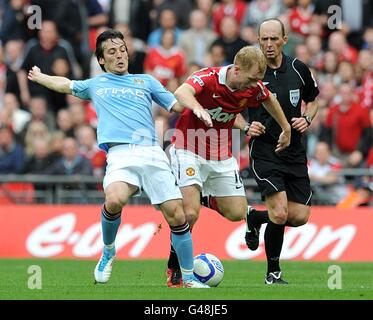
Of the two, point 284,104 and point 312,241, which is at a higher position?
point 312,241

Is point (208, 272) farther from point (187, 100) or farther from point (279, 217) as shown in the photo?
Answer: point (187, 100)

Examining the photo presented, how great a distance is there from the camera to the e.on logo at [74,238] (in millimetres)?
18531

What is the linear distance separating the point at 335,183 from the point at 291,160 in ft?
20.1

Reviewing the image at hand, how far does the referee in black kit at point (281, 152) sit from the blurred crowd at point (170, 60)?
5.82m

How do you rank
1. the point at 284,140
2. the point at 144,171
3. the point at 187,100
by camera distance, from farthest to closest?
1. the point at 284,140
2. the point at 144,171
3. the point at 187,100

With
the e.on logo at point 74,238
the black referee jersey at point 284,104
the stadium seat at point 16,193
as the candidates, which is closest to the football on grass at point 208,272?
the black referee jersey at point 284,104

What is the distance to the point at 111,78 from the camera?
12164 mm

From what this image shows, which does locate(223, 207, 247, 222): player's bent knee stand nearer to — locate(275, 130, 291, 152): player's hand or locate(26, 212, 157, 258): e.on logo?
locate(275, 130, 291, 152): player's hand

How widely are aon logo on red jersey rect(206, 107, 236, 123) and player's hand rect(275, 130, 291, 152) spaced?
22.6 inches

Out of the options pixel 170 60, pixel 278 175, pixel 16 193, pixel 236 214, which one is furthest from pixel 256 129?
pixel 170 60

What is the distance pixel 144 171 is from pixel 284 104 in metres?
2.05

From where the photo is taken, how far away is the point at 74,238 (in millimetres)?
18656

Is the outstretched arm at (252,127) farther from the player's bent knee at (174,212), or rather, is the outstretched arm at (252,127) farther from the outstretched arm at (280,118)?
the player's bent knee at (174,212)

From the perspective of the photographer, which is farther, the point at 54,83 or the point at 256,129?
the point at 256,129
